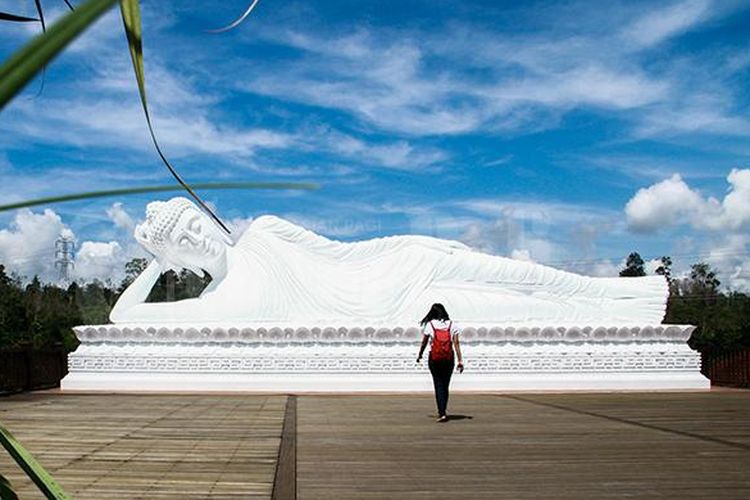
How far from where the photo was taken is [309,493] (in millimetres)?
4480

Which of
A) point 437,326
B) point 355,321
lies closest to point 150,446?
point 437,326

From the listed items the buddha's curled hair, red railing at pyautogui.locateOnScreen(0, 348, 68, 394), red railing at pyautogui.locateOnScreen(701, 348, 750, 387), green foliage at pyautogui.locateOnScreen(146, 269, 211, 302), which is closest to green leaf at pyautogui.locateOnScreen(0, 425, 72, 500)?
red railing at pyautogui.locateOnScreen(0, 348, 68, 394)

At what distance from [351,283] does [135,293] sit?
375cm

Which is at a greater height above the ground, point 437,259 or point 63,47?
point 437,259

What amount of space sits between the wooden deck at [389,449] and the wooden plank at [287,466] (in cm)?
2

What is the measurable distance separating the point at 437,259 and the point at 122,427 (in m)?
8.40

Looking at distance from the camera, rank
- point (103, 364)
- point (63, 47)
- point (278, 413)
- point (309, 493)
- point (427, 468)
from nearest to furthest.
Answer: point (63, 47)
point (309, 493)
point (427, 468)
point (278, 413)
point (103, 364)

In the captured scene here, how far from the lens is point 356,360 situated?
1372cm

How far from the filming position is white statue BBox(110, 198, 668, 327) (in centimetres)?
1462

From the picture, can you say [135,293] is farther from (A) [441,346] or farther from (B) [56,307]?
(B) [56,307]

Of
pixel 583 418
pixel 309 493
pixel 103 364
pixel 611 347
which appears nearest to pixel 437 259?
pixel 611 347

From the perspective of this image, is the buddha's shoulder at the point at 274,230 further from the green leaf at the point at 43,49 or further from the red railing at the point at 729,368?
the green leaf at the point at 43,49

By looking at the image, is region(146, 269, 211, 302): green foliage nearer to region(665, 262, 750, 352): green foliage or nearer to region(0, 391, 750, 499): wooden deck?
region(665, 262, 750, 352): green foliage

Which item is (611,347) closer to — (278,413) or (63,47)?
(278,413)
